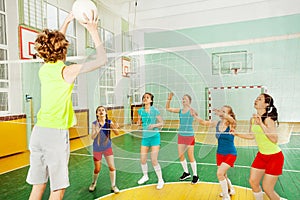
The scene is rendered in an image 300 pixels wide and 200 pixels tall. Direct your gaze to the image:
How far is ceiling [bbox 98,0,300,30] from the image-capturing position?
271 inches

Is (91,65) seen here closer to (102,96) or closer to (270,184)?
(270,184)

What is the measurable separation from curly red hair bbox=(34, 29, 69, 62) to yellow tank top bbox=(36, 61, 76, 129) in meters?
0.05

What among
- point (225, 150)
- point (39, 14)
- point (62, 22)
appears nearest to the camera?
point (225, 150)

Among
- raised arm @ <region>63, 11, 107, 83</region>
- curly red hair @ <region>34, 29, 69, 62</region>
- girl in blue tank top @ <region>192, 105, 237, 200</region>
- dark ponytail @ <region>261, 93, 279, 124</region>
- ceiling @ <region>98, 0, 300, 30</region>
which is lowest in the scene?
girl in blue tank top @ <region>192, 105, 237, 200</region>

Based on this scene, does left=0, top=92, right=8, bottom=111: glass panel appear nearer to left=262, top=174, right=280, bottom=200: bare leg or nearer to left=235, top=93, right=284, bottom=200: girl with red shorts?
left=235, top=93, right=284, bottom=200: girl with red shorts

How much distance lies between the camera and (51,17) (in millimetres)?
4773

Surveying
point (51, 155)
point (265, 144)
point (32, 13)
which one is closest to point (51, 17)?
point (32, 13)

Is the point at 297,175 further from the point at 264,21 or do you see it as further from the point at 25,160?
the point at 264,21

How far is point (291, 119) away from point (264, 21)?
2.80 metres

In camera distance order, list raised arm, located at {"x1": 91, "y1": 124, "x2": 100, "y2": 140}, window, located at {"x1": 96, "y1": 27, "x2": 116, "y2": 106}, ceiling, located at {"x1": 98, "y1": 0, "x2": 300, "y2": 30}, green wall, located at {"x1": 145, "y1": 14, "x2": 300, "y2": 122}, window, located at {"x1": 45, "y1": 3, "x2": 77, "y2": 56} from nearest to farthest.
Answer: raised arm, located at {"x1": 91, "y1": 124, "x2": 100, "y2": 140}
window, located at {"x1": 45, "y1": 3, "x2": 77, "y2": 56}
window, located at {"x1": 96, "y1": 27, "x2": 116, "y2": 106}
green wall, located at {"x1": 145, "y1": 14, "x2": 300, "y2": 122}
ceiling, located at {"x1": 98, "y1": 0, "x2": 300, "y2": 30}

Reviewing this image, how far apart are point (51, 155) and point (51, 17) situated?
4.16 m

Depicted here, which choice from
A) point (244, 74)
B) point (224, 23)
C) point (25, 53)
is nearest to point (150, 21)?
point (224, 23)

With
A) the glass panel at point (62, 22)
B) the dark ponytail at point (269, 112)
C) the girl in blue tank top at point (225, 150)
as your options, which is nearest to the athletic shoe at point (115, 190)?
the girl in blue tank top at point (225, 150)

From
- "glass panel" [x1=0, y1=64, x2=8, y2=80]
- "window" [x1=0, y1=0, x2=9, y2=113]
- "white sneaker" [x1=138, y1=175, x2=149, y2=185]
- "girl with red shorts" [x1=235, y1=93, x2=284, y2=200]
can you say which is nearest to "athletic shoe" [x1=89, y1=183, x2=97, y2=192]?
"white sneaker" [x1=138, y1=175, x2=149, y2=185]
